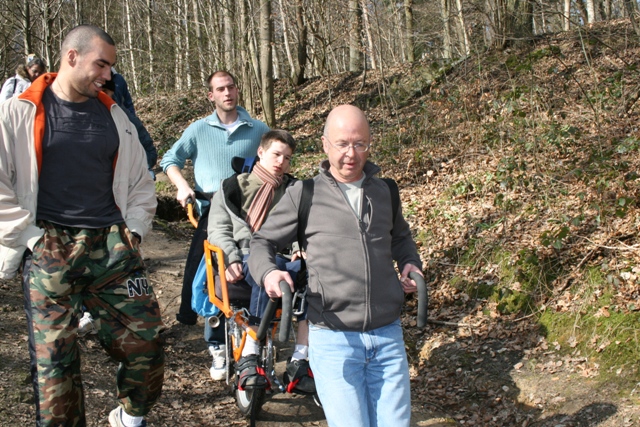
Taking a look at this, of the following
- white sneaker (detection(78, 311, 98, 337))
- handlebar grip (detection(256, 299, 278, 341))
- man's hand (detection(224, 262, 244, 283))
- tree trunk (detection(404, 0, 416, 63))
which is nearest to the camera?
handlebar grip (detection(256, 299, 278, 341))

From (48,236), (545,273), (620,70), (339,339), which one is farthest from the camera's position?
(620,70)

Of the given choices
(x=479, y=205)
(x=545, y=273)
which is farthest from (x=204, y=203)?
(x=479, y=205)

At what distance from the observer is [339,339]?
3.09 meters

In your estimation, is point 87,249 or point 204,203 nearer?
point 87,249

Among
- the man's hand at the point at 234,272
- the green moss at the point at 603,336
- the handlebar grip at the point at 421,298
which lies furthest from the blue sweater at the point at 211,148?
the green moss at the point at 603,336

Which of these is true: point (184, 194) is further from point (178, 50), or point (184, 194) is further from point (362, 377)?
point (178, 50)

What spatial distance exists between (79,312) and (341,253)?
62.1 inches

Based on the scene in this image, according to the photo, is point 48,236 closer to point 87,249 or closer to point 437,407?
point 87,249

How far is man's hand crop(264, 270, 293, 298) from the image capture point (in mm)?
3008

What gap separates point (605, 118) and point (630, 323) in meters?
3.97

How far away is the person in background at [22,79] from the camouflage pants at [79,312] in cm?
385

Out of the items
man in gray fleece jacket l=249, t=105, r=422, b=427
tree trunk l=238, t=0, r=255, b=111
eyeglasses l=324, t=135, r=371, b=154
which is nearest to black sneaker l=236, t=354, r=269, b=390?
man in gray fleece jacket l=249, t=105, r=422, b=427

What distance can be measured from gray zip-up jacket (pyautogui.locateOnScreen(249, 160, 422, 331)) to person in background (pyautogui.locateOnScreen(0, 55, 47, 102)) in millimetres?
4636

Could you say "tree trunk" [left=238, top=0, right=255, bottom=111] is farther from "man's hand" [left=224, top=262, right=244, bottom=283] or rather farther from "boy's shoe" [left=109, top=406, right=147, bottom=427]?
"boy's shoe" [left=109, top=406, right=147, bottom=427]
